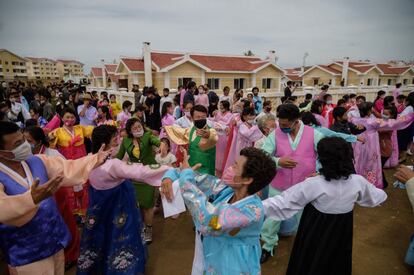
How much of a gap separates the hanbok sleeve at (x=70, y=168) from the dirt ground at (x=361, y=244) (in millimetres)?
1647

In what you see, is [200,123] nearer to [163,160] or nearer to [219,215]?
[163,160]

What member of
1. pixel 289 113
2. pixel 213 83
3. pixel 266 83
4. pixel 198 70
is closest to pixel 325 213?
pixel 289 113

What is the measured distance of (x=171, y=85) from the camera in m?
21.7

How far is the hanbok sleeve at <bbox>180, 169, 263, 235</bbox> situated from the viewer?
1686 mm

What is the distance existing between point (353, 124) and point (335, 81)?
31.1m

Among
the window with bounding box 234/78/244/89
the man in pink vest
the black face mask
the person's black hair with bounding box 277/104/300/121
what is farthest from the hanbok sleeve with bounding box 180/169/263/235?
the window with bounding box 234/78/244/89

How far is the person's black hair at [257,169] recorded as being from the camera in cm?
178

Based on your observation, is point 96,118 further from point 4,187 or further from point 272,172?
point 272,172

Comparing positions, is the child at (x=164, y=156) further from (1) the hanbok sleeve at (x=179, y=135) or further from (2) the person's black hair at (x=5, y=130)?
(2) the person's black hair at (x=5, y=130)

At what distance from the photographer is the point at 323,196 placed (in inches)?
93.4

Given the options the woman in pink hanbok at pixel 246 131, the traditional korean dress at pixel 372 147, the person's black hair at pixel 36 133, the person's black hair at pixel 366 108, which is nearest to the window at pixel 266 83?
the traditional korean dress at pixel 372 147

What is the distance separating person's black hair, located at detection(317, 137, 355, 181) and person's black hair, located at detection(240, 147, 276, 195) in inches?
29.2

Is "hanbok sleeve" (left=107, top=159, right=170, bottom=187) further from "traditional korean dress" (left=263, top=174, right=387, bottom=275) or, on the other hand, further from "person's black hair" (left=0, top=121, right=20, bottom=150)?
"traditional korean dress" (left=263, top=174, right=387, bottom=275)

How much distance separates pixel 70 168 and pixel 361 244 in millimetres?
3926
